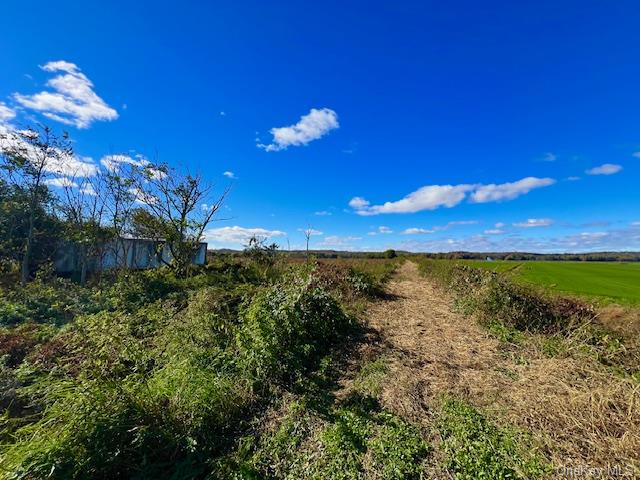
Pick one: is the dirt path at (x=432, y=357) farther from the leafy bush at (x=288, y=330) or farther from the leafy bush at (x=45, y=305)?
the leafy bush at (x=45, y=305)

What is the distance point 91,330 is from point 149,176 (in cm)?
1063

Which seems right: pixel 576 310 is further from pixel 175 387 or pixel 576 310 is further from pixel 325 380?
pixel 175 387

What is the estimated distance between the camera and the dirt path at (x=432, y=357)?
3709 mm

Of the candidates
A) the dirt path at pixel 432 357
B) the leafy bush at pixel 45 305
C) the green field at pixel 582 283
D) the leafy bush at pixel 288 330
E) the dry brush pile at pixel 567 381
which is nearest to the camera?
the dry brush pile at pixel 567 381

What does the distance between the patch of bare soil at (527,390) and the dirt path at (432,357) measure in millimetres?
13

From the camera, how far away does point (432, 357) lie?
498 centimetres

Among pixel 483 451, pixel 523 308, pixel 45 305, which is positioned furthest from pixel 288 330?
pixel 45 305

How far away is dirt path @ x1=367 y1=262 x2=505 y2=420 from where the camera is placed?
371 centimetres

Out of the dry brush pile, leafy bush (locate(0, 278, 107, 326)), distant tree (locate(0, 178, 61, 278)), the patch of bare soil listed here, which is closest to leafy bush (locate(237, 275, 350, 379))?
the patch of bare soil

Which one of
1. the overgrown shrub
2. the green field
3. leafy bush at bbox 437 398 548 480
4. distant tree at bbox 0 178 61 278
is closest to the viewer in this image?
leafy bush at bbox 437 398 548 480

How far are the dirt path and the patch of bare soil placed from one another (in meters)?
0.01

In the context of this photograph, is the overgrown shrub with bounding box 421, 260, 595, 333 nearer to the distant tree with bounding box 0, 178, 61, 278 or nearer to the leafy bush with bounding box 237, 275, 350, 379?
the leafy bush with bounding box 237, 275, 350, 379

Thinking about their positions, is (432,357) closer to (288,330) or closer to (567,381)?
(567,381)

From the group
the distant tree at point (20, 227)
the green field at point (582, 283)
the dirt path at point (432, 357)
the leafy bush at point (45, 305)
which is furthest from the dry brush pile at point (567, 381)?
the distant tree at point (20, 227)
